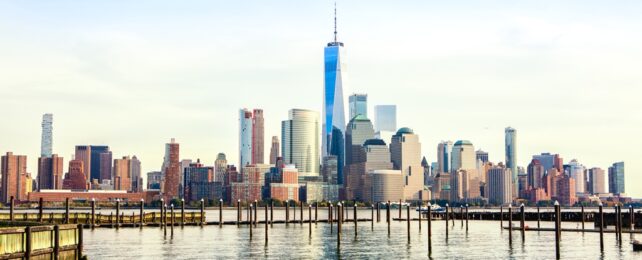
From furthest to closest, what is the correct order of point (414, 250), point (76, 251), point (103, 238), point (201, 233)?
point (201, 233), point (103, 238), point (414, 250), point (76, 251)

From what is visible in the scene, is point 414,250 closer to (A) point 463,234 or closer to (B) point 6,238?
(A) point 463,234

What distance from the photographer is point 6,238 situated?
49.9 metres

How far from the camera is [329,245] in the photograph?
352ft

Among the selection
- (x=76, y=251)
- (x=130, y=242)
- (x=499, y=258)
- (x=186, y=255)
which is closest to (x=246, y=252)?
(x=186, y=255)

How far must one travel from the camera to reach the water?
9119 cm

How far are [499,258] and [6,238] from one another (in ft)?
177

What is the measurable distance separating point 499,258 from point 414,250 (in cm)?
1260

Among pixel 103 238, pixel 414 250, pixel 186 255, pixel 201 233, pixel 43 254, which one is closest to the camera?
pixel 43 254

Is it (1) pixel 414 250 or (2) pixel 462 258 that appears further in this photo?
(1) pixel 414 250

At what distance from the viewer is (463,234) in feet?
443

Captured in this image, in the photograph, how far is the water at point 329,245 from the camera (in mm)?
91188

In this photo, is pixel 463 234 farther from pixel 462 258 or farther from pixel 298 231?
pixel 462 258

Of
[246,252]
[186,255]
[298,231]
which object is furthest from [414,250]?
[298,231]

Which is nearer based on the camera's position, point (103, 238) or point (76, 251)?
point (76, 251)
